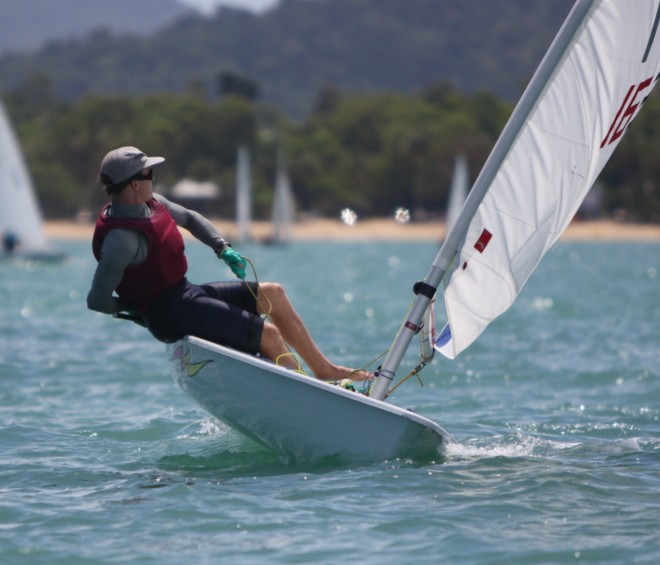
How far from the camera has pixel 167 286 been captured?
6.13 meters

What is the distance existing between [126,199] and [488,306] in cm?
183

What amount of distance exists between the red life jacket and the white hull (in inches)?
11.7

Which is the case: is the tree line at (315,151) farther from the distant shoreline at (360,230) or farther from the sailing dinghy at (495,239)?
the sailing dinghy at (495,239)

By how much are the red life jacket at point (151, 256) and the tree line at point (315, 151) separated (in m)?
58.7

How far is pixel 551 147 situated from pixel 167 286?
196 cm


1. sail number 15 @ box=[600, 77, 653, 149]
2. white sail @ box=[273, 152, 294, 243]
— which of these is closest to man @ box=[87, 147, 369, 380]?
sail number 15 @ box=[600, 77, 653, 149]

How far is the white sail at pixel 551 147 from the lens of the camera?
6.04m

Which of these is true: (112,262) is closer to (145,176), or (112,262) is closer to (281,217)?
(145,176)

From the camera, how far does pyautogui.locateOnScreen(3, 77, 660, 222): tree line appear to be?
67125mm

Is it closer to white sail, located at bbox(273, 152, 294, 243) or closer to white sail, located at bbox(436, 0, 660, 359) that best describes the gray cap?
white sail, located at bbox(436, 0, 660, 359)

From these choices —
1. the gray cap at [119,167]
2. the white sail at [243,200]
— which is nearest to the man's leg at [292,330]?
the gray cap at [119,167]

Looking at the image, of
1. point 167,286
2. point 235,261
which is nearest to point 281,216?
point 235,261

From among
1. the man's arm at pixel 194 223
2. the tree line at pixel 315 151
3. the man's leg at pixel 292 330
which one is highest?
the tree line at pixel 315 151

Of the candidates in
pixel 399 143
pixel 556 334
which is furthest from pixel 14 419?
pixel 399 143
